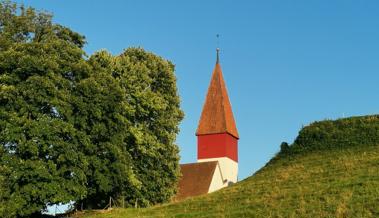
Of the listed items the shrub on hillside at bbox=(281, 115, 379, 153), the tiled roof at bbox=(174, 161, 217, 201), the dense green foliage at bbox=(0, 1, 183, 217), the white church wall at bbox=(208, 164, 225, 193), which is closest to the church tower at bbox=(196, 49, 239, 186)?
the white church wall at bbox=(208, 164, 225, 193)

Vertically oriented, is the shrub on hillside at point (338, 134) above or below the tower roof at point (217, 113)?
below

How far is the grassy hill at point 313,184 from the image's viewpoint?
22438 millimetres

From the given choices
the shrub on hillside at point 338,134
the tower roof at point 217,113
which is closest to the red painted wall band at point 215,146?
the tower roof at point 217,113

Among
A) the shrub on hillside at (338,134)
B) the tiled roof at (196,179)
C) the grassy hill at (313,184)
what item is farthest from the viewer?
the tiled roof at (196,179)

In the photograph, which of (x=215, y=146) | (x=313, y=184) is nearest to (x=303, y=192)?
(x=313, y=184)

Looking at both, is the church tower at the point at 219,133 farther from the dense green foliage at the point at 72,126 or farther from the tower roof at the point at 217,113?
the dense green foliage at the point at 72,126

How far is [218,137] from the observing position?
8438cm

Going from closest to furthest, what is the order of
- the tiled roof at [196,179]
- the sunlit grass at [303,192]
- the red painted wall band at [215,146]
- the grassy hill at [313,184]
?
the sunlit grass at [303,192], the grassy hill at [313,184], the tiled roof at [196,179], the red painted wall band at [215,146]

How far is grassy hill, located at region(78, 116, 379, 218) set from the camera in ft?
73.6

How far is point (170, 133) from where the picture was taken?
4925 centimetres

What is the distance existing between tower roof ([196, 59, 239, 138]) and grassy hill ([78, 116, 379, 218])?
4663 cm

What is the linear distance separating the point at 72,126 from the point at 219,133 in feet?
159

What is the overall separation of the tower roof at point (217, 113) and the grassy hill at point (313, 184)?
46635mm

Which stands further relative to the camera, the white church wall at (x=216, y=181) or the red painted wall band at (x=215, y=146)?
the red painted wall band at (x=215, y=146)
